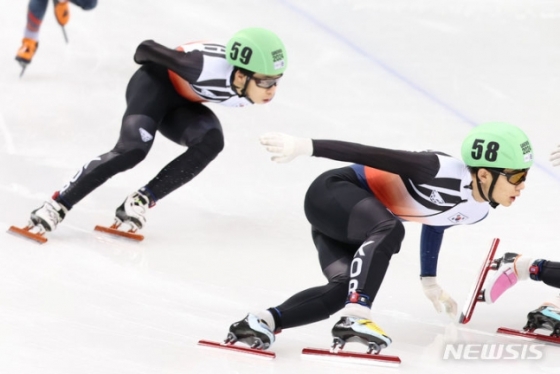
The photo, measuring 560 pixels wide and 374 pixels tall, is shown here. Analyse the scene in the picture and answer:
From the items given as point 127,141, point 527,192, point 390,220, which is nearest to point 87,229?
point 127,141

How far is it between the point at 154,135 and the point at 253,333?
191 centimetres

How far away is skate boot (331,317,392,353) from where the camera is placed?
167 inches

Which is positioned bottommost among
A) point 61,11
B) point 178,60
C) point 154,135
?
point 154,135

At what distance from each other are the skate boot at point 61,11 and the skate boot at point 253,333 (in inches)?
181

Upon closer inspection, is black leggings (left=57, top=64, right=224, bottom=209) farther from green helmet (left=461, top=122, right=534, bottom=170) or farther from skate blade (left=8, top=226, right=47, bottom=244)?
green helmet (left=461, top=122, right=534, bottom=170)

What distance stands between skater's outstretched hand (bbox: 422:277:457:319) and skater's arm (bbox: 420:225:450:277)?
36 millimetres

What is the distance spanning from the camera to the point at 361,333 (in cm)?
423

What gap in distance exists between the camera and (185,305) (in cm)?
509

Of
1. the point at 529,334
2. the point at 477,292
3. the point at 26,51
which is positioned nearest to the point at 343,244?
the point at 477,292

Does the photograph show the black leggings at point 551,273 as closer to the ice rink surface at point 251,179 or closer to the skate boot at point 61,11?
the ice rink surface at point 251,179

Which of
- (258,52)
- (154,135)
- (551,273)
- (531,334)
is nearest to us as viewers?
(531,334)

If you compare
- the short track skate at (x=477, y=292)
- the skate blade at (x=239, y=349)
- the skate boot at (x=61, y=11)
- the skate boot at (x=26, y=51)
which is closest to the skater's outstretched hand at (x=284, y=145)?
the skate blade at (x=239, y=349)

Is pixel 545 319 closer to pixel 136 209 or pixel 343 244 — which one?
pixel 343 244

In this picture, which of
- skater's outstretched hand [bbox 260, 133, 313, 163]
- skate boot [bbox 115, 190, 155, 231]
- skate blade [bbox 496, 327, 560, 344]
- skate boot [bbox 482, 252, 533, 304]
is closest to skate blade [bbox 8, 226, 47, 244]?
skate boot [bbox 115, 190, 155, 231]
